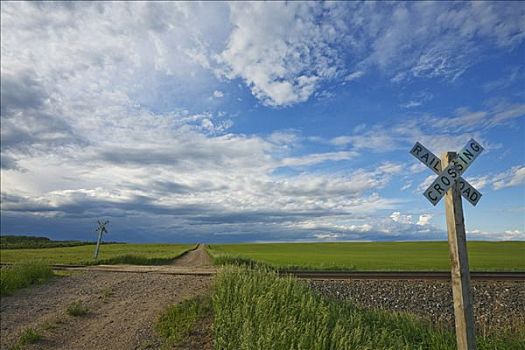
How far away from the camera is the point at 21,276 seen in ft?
59.4

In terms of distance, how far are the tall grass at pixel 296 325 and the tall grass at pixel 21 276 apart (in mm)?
10038

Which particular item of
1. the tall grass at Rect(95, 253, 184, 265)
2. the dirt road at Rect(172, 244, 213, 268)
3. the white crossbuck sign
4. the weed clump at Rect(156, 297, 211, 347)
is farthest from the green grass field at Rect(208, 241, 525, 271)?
the white crossbuck sign

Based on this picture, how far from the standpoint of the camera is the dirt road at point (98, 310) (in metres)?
10.3

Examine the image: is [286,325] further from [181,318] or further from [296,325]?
[181,318]

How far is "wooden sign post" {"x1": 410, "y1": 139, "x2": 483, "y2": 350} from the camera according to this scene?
19.9ft

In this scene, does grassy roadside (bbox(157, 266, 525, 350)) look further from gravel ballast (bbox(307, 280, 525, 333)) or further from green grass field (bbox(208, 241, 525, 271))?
green grass field (bbox(208, 241, 525, 271))

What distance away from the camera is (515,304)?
1350cm

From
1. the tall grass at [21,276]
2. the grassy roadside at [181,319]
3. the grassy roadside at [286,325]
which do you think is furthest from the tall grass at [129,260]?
the grassy roadside at [286,325]

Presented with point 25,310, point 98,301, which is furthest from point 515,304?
point 25,310

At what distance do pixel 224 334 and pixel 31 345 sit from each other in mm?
5374

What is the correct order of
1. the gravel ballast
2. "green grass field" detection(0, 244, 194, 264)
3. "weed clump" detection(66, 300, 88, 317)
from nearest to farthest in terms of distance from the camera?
"weed clump" detection(66, 300, 88, 317), the gravel ballast, "green grass field" detection(0, 244, 194, 264)

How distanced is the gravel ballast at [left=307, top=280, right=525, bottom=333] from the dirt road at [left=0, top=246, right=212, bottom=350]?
5345 millimetres

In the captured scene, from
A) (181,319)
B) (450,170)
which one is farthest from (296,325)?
(450,170)

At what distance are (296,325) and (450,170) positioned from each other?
14.6 ft
